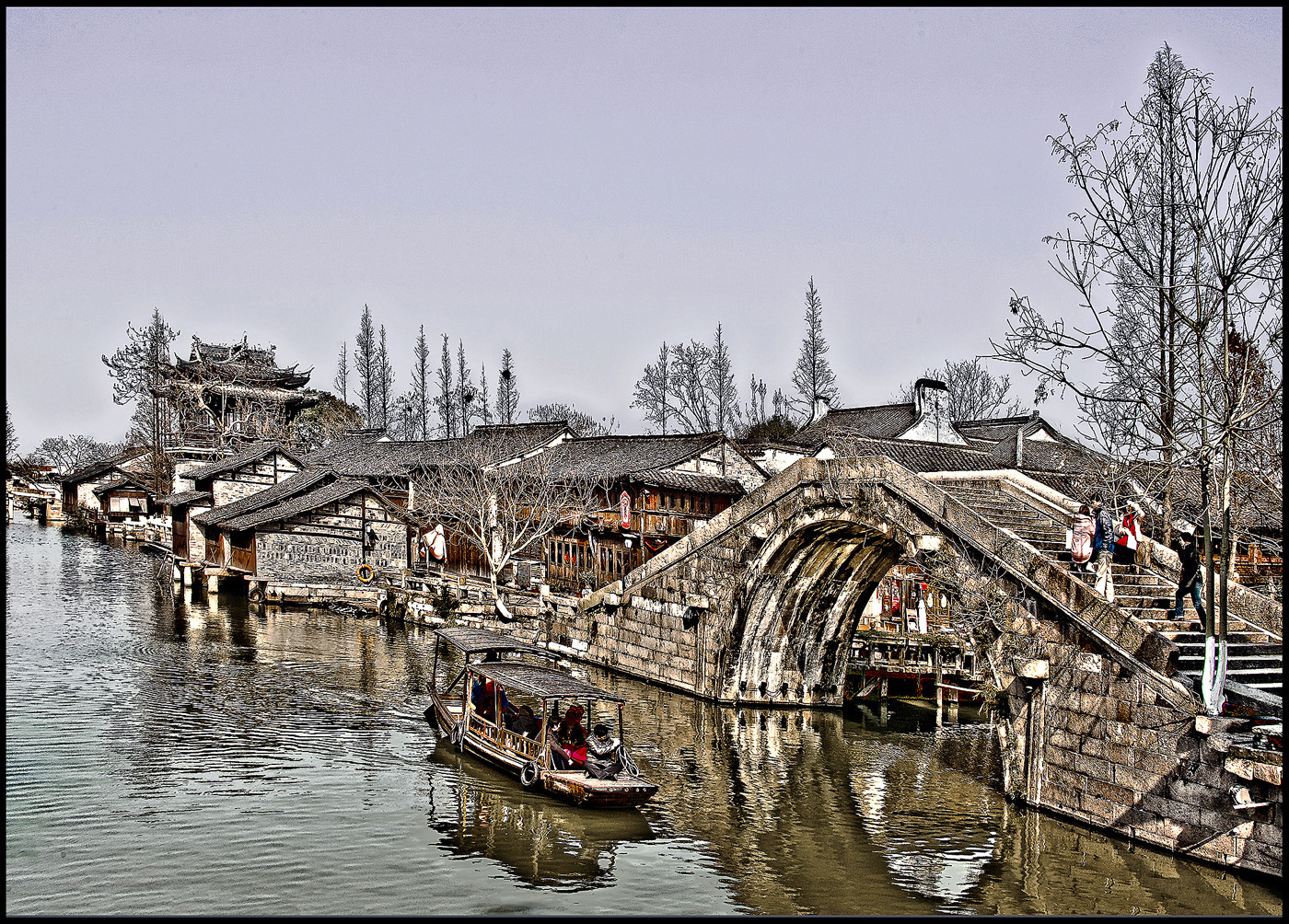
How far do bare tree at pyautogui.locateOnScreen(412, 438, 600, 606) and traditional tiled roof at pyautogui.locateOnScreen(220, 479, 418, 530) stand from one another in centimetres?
237

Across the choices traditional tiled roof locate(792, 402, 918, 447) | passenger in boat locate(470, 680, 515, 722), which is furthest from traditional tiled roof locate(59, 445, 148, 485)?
passenger in boat locate(470, 680, 515, 722)

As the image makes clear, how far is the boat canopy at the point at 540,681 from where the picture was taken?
18203 millimetres

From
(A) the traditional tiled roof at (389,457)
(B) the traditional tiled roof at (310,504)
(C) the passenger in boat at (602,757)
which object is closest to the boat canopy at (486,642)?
(C) the passenger in boat at (602,757)

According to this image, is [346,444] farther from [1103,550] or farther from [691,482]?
[1103,550]

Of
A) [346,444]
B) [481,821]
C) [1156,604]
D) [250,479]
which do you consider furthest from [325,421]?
[1156,604]

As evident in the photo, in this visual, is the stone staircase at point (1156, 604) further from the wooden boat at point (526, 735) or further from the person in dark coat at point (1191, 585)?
the wooden boat at point (526, 735)

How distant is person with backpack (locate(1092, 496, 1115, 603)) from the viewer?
16938 millimetres

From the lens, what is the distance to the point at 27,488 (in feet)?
337

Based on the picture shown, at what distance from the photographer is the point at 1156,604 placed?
59.2ft

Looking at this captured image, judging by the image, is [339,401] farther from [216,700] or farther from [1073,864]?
[1073,864]

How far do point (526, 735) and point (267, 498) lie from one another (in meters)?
30.6

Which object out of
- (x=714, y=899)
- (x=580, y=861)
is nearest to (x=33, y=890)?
(x=580, y=861)

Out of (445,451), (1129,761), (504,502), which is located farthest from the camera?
(445,451)

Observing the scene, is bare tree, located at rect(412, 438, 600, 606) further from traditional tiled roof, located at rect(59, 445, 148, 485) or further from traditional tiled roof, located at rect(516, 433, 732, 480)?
traditional tiled roof, located at rect(59, 445, 148, 485)
